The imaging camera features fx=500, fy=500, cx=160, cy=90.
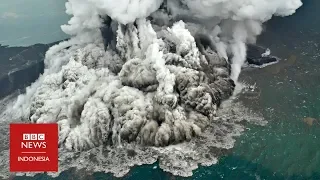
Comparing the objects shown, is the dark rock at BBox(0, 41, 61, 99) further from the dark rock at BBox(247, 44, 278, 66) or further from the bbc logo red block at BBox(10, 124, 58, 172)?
the dark rock at BBox(247, 44, 278, 66)

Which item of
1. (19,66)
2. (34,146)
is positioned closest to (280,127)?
(34,146)

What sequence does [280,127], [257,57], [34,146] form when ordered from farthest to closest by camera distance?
1. [257,57]
2. [280,127]
3. [34,146]

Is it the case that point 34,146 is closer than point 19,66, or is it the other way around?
point 34,146

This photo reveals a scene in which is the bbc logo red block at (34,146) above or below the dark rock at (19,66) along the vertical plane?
below

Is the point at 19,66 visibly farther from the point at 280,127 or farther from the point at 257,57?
the point at 280,127

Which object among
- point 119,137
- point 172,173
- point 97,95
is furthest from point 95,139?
point 172,173

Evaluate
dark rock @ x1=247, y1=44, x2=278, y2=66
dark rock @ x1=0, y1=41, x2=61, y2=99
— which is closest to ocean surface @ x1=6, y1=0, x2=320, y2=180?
dark rock @ x1=247, y1=44, x2=278, y2=66

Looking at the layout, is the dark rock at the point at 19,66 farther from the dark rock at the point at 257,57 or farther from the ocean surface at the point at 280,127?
the dark rock at the point at 257,57

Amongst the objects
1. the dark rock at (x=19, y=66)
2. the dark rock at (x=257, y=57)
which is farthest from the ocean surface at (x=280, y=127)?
the dark rock at (x=19, y=66)
